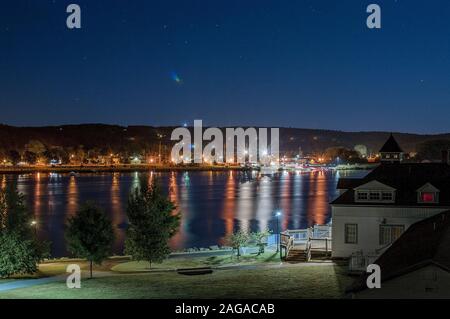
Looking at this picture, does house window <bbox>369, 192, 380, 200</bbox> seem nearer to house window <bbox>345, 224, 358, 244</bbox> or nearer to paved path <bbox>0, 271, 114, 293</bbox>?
house window <bbox>345, 224, 358, 244</bbox>

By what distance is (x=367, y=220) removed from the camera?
2820cm

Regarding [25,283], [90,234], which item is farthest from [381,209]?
[25,283]

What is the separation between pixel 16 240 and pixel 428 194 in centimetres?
1968

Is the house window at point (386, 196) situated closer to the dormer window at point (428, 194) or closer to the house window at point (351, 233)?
the dormer window at point (428, 194)

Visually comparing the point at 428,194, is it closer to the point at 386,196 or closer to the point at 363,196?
the point at 386,196

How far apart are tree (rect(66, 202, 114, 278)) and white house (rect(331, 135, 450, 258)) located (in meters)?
11.2

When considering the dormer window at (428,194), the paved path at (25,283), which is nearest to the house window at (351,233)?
the dormer window at (428,194)

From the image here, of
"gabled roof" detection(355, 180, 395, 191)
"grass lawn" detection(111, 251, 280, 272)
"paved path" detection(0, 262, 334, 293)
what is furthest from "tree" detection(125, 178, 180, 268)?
"gabled roof" detection(355, 180, 395, 191)

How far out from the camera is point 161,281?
973 inches

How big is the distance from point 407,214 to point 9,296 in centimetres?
1737

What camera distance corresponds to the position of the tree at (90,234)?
29.6 metres

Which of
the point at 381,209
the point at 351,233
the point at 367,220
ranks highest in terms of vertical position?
the point at 381,209

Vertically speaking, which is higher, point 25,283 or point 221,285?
point 221,285

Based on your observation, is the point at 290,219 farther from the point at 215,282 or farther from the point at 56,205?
the point at 215,282
